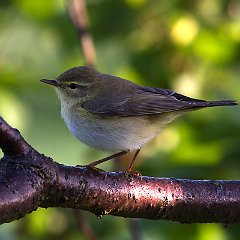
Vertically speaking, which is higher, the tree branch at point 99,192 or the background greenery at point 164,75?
the background greenery at point 164,75

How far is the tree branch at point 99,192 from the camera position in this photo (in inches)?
101

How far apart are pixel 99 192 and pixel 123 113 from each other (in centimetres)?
A: 133

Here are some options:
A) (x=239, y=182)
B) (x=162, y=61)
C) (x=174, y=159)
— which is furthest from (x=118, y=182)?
(x=162, y=61)

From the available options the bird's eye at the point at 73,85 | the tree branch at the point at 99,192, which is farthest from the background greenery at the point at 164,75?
the tree branch at the point at 99,192

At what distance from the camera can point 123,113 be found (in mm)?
4285

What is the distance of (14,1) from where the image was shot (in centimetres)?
508

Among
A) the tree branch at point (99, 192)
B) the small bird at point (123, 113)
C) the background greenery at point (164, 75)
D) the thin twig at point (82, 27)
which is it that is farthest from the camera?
the background greenery at point (164, 75)

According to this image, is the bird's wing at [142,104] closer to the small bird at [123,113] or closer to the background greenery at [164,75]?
the small bird at [123,113]

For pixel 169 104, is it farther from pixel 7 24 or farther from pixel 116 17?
pixel 7 24

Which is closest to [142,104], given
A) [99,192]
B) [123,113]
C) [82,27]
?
[123,113]

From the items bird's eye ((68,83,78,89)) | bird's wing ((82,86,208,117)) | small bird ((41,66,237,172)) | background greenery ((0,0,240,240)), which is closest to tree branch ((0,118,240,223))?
small bird ((41,66,237,172))

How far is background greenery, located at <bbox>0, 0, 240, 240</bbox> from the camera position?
182 inches

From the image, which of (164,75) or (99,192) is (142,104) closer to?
(164,75)

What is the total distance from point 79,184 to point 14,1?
2502 mm
